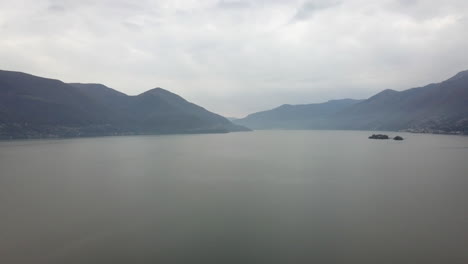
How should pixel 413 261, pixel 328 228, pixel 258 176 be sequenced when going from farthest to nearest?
pixel 258 176 < pixel 328 228 < pixel 413 261

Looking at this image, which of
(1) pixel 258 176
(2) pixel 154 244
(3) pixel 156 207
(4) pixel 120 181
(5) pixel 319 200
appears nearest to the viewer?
(2) pixel 154 244

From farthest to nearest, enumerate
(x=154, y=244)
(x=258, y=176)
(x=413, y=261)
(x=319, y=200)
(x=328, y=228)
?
1. (x=258, y=176)
2. (x=319, y=200)
3. (x=328, y=228)
4. (x=154, y=244)
5. (x=413, y=261)

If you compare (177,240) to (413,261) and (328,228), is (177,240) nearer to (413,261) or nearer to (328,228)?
(328,228)

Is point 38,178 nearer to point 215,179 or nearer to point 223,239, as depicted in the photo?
point 215,179

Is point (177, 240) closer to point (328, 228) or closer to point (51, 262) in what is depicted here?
point (51, 262)

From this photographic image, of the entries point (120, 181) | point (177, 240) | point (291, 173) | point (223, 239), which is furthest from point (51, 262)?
point (291, 173)

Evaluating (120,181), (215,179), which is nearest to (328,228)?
(215,179)

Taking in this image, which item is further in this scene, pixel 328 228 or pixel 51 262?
pixel 328 228

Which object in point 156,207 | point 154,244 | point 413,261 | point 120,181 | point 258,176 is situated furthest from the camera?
point 258,176
